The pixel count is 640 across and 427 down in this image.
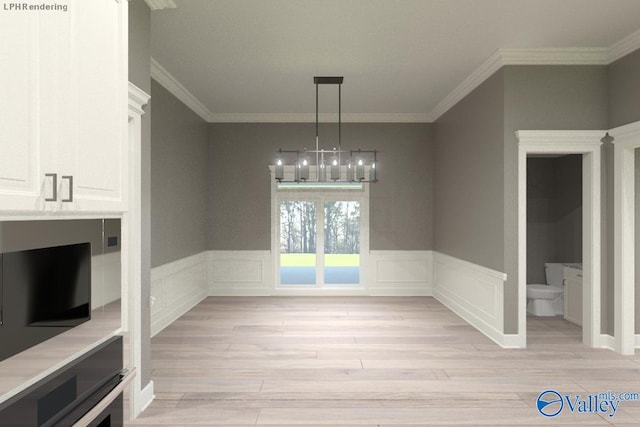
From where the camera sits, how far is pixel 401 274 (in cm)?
686

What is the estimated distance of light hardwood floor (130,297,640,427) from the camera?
275 cm

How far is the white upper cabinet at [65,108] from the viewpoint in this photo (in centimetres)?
109

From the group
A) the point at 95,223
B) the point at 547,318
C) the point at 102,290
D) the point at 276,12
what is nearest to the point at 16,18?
the point at 95,223

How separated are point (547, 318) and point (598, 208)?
6.48 ft

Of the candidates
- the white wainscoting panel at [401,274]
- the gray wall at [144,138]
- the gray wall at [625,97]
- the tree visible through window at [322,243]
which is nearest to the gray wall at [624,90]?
the gray wall at [625,97]

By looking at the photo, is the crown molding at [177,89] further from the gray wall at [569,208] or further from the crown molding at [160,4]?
the gray wall at [569,208]

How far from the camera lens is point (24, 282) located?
1111 millimetres

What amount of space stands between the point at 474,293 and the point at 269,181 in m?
3.80

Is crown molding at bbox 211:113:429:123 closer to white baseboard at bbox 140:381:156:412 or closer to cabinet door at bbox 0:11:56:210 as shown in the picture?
white baseboard at bbox 140:381:156:412

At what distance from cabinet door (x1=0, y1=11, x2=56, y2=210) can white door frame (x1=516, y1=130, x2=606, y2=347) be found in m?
4.12

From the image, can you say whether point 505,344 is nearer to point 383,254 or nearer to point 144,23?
point 383,254

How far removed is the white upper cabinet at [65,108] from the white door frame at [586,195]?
386 centimetres

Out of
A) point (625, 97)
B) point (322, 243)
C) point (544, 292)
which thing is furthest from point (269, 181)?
point (625, 97)

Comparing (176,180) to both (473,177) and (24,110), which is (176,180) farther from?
(24,110)
